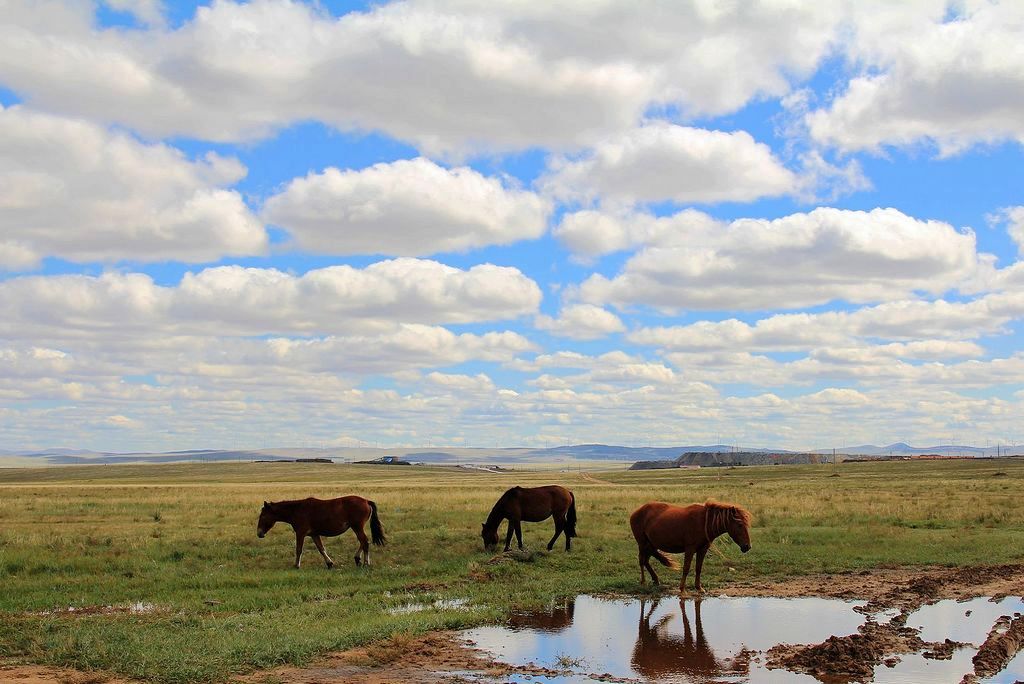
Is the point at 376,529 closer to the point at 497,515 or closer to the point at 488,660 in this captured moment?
the point at 497,515

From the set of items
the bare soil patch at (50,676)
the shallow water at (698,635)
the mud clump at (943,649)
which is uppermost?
the mud clump at (943,649)

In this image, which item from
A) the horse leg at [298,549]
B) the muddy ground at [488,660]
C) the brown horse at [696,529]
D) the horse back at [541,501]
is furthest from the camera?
the horse back at [541,501]

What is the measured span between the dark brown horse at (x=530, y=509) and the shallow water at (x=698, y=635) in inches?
252

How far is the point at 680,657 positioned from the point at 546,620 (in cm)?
283

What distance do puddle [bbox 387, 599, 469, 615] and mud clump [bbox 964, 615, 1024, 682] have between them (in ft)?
23.4

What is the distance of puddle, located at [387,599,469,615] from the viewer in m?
14.1

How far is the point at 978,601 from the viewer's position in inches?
575

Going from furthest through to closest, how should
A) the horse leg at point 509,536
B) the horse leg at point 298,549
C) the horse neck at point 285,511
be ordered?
the horse leg at point 509,536
the horse neck at point 285,511
the horse leg at point 298,549

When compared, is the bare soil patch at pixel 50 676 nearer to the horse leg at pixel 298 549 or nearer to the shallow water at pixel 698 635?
the shallow water at pixel 698 635

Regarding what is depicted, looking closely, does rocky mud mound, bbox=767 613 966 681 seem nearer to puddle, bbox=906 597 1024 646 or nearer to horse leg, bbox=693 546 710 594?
puddle, bbox=906 597 1024 646

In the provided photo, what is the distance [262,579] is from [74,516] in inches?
604

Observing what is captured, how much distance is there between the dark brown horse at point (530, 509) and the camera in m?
21.6

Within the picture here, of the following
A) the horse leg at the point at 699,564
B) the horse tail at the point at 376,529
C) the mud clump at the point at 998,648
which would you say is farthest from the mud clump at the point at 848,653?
the horse tail at the point at 376,529

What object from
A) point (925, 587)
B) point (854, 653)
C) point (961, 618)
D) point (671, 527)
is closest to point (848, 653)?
point (854, 653)
